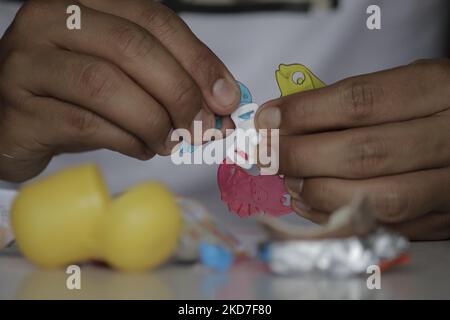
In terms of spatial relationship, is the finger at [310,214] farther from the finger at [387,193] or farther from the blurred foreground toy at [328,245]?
the blurred foreground toy at [328,245]

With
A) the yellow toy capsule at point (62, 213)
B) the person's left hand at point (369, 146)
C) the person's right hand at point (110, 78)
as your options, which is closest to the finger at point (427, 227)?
the person's left hand at point (369, 146)

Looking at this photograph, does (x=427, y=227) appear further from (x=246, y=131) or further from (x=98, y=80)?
(x=98, y=80)

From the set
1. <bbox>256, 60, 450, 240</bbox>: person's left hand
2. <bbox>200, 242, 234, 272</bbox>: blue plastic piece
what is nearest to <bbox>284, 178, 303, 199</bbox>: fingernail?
<bbox>256, 60, 450, 240</bbox>: person's left hand

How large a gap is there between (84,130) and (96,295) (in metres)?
0.28

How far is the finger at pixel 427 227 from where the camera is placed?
64 cm

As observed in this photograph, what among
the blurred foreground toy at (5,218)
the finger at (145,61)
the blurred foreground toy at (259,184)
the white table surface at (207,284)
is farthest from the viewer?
the blurred foreground toy at (259,184)

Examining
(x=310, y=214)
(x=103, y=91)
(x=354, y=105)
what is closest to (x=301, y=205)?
(x=310, y=214)

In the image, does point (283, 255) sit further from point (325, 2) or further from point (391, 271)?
point (325, 2)

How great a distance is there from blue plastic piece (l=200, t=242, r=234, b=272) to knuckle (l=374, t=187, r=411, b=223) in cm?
22

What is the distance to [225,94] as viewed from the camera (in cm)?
61

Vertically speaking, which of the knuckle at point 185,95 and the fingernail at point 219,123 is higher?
the knuckle at point 185,95

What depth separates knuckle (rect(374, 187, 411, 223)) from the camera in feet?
2.01
